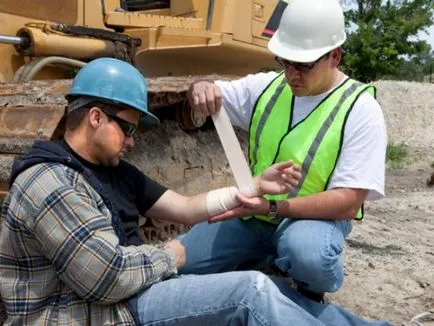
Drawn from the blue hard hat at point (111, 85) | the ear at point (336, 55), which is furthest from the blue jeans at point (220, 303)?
the ear at point (336, 55)

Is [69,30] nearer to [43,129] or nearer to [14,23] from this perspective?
[14,23]

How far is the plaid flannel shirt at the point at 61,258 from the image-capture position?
2191mm

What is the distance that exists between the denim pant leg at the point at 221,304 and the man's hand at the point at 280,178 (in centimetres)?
52

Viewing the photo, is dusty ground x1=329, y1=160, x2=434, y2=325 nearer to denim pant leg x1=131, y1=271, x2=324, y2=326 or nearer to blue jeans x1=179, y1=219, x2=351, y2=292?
blue jeans x1=179, y1=219, x2=351, y2=292

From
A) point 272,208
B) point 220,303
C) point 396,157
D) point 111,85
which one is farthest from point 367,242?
point 396,157

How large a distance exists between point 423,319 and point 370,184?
1.34m

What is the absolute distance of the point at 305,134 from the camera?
2.96 meters

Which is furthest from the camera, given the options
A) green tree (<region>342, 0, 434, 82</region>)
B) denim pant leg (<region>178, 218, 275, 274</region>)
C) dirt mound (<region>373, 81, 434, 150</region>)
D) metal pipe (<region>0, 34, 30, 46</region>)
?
green tree (<region>342, 0, 434, 82</region>)

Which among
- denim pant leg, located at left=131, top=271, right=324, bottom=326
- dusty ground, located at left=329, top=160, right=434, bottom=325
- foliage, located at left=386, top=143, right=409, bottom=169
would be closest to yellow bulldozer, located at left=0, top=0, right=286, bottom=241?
dusty ground, located at left=329, top=160, right=434, bottom=325

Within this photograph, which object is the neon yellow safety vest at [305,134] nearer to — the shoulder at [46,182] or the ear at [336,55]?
the ear at [336,55]

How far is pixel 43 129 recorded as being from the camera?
3141 mm

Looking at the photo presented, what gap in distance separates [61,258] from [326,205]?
116 centimetres

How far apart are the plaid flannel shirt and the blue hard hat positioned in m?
0.34

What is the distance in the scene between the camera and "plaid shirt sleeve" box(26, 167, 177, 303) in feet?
7.16
